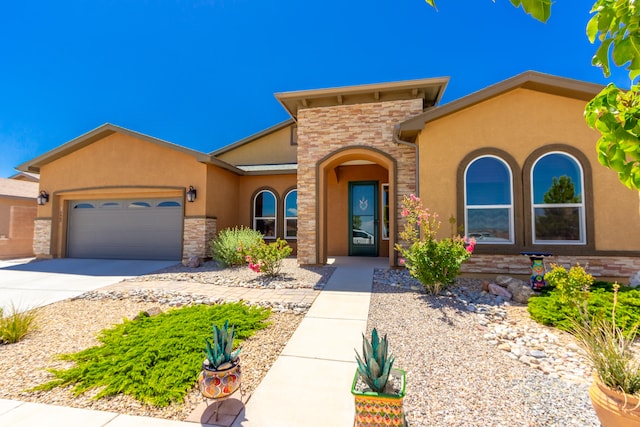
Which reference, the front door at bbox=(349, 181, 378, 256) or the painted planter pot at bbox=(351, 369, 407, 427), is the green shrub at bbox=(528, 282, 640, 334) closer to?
the painted planter pot at bbox=(351, 369, 407, 427)

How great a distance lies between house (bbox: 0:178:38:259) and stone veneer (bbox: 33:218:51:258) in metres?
2.99

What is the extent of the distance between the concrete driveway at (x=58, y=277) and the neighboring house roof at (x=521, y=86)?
8.82 metres

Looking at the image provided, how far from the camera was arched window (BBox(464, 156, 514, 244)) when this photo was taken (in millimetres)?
7137

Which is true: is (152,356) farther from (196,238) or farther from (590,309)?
(196,238)

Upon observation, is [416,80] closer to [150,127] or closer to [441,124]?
[441,124]

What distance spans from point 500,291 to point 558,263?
2.13m

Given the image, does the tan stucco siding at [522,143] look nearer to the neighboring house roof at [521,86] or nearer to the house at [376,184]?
the house at [376,184]

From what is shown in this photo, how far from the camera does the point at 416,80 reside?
26.6ft

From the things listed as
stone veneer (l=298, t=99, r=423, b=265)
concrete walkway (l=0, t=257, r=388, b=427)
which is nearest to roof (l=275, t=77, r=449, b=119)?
stone veneer (l=298, t=99, r=423, b=265)

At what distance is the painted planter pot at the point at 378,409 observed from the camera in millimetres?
1999

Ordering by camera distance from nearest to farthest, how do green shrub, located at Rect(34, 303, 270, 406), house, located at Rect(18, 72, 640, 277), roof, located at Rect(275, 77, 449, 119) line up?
green shrub, located at Rect(34, 303, 270, 406) → house, located at Rect(18, 72, 640, 277) → roof, located at Rect(275, 77, 449, 119)

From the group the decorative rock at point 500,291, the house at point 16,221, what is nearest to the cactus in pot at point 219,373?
the decorative rock at point 500,291

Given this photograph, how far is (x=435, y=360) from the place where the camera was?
3.30 meters

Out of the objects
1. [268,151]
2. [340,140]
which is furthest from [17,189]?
[340,140]
